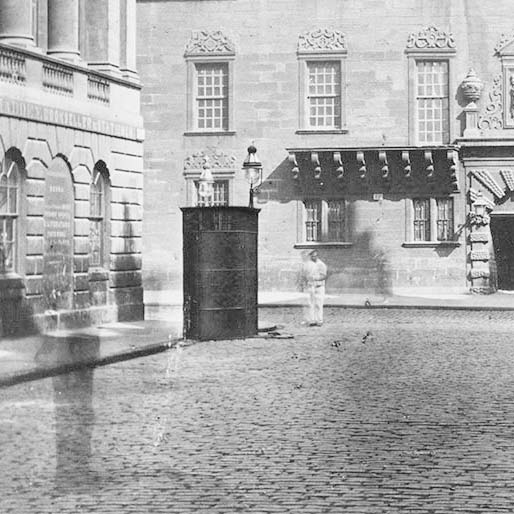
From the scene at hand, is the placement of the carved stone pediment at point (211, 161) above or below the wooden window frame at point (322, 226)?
above

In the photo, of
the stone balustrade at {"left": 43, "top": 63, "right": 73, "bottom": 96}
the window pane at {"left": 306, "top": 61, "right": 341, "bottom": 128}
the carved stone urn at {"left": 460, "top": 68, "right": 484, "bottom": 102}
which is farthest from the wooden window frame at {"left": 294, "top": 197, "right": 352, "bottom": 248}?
the stone balustrade at {"left": 43, "top": 63, "right": 73, "bottom": 96}

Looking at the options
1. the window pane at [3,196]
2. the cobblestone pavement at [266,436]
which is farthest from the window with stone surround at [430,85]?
the cobblestone pavement at [266,436]

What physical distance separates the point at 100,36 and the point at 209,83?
14.6 m

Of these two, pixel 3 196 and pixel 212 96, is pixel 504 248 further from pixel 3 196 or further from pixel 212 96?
pixel 3 196

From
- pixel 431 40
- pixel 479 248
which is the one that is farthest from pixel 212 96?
pixel 479 248

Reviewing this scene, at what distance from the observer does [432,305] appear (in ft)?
112

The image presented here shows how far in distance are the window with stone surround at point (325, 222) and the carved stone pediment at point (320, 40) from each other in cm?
484

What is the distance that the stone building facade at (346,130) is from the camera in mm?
39688

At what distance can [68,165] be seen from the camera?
24.4 metres

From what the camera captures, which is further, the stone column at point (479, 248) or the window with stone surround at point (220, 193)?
the window with stone surround at point (220, 193)

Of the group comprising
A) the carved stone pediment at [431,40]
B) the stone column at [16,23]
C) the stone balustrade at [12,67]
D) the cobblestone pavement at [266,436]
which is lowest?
the cobblestone pavement at [266,436]

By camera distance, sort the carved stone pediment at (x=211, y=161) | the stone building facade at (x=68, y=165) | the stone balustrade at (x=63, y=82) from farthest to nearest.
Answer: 1. the carved stone pediment at (x=211, y=161)
2. the stone building facade at (x=68, y=165)
3. the stone balustrade at (x=63, y=82)

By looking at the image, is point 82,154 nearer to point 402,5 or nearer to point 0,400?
point 0,400

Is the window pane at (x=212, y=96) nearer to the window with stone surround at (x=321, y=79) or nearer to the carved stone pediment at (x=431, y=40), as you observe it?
the window with stone surround at (x=321, y=79)
